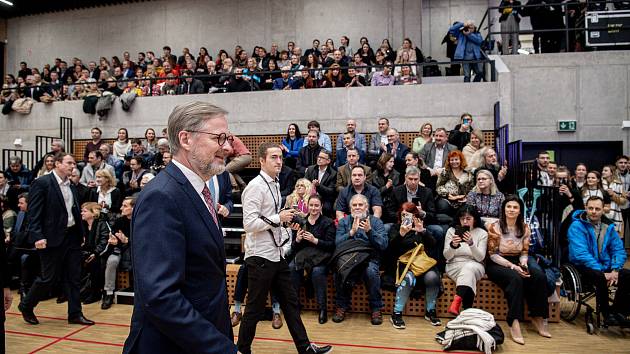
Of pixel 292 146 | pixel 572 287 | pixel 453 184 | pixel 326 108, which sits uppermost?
pixel 326 108

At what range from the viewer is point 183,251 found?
143 cm

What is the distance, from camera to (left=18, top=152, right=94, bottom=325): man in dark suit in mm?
4758

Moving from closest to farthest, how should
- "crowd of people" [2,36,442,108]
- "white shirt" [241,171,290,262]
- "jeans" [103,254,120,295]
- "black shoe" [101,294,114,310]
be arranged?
1. "white shirt" [241,171,290,262]
2. "black shoe" [101,294,114,310]
3. "jeans" [103,254,120,295]
4. "crowd of people" [2,36,442,108]

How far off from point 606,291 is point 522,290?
0.83m

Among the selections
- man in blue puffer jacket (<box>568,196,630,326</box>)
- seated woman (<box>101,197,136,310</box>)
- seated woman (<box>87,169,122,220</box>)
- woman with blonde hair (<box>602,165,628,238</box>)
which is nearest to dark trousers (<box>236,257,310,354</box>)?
seated woman (<box>101,197,136,310</box>)

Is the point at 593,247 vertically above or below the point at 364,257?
above

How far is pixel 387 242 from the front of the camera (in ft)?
17.1

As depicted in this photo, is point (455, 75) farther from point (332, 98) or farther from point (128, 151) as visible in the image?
point (128, 151)

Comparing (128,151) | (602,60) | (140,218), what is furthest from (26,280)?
(602,60)

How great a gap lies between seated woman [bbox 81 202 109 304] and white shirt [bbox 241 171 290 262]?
3380mm

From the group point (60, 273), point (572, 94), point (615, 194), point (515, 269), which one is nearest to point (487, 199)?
point (515, 269)

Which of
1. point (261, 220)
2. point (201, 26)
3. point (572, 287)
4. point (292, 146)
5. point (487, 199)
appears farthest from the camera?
point (201, 26)

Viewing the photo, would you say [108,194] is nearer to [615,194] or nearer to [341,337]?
[341,337]

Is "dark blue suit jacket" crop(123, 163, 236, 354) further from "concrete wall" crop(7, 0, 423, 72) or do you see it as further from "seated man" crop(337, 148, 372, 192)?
"concrete wall" crop(7, 0, 423, 72)
